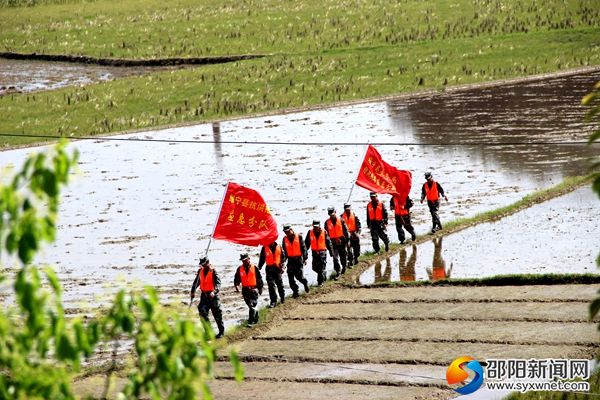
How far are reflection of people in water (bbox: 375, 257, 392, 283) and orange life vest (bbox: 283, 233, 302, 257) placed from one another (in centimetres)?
190

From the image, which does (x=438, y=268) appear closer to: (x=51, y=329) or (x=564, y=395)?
(x=564, y=395)

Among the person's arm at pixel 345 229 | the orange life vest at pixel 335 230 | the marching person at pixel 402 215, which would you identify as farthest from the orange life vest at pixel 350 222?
the marching person at pixel 402 215

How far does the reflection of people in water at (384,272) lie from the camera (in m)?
24.3

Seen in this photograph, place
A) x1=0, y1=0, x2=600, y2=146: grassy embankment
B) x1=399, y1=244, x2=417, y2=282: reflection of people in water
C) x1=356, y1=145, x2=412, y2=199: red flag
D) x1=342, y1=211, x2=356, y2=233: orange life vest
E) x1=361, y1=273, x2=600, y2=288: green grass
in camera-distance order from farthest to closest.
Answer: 1. x1=0, y1=0, x2=600, y2=146: grassy embankment
2. x1=356, y1=145, x2=412, y2=199: red flag
3. x1=342, y1=211, x2=356, y2=233: orange life vest
4. x1=399, y1=244, x2=417, y2=282: reflection of people in water
5. x1=361, y1=273, x2=600, y2=288: green grass

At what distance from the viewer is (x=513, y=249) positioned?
25.7 m

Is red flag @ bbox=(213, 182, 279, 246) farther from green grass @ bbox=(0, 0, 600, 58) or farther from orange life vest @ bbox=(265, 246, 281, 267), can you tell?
green grass @ bbox=(0, 0, 600, 58)

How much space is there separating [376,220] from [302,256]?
277cm

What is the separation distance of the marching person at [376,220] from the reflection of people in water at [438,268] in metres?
1.05

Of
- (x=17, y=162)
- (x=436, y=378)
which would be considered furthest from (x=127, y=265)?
(x=17, y=162)

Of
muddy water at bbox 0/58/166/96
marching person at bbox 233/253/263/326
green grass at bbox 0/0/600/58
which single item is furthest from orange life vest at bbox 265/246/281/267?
green grass at bbox 0/0/600/58

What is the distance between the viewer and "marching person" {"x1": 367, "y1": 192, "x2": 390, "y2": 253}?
25625mm

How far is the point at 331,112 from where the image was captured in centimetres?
4600

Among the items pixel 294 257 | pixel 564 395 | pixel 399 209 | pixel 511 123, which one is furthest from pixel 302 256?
pixel 511 123

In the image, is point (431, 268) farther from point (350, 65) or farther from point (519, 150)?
point (350, 65)
